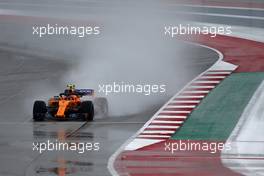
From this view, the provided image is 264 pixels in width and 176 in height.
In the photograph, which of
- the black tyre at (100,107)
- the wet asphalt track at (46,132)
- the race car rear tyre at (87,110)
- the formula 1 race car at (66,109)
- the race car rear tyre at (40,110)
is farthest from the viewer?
the black tyre at (100,107)

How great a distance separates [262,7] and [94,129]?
25.2 metres

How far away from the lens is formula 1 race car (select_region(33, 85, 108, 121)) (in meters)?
24.2

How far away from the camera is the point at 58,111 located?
24.5m

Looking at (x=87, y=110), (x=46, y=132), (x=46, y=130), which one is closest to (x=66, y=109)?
(x=87, y=110)

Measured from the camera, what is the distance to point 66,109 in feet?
80.3

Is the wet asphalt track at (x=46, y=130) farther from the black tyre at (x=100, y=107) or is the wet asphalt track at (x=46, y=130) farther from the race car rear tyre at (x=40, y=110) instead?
the black tyre at (x=100, y=107)

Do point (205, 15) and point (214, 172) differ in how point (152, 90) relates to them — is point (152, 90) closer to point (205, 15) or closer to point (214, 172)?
point (214, 172)

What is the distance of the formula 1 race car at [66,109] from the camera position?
24156mm

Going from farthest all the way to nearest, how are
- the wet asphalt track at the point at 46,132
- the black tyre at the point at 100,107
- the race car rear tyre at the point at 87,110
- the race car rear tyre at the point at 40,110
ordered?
1. the black tyre at the point at 100,107
2. the race car rear tyre at the point at 40,110
3. the race car rear tyre at the point at 87,110
4. the wet asphalt track at the point at 46,132

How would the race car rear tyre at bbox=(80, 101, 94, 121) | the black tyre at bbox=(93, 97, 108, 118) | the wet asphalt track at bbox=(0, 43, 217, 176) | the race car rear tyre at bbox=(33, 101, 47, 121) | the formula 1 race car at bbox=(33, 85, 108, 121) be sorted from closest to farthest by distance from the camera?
the wet asphalt track at bbox=(0, 43, 217, 176), the race car rear tyre at bbox=(80, 101, 94, 121), the formula 1 race car at bbox=(33, 85, 108, 121), the race car rear tyre at bbox=(33, 101, 47, 121), the black tyre at bbox=(93, 97, 108, 118)

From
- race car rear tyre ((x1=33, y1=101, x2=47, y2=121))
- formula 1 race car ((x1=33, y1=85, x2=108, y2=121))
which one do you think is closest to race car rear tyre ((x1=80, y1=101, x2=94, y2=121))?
formula 1 race car ((x1=33, y1=85, x2=108, y2=121))

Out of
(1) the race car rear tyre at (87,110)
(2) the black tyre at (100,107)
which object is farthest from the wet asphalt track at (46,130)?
(2) the black tyre at (100,107)

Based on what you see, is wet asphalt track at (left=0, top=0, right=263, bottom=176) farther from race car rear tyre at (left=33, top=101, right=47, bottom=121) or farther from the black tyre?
the black tyre

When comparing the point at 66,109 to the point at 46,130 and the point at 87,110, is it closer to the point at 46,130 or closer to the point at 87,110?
the point at 87,110
